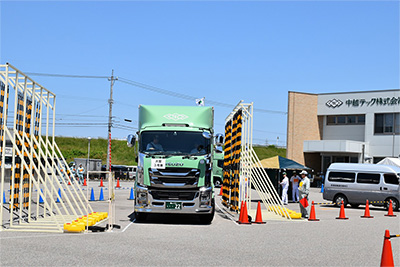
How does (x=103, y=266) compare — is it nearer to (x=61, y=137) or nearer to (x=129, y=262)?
(x=129, y=262)

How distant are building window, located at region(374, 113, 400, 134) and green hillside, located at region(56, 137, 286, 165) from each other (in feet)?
164

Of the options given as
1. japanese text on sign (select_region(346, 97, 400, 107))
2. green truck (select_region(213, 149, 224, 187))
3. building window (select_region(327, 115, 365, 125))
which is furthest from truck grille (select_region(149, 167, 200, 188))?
building window (select_region(327, 115, 365, 125))

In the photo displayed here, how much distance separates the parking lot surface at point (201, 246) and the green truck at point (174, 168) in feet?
1.99

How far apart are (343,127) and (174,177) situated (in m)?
43.2

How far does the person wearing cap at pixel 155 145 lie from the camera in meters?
16.5

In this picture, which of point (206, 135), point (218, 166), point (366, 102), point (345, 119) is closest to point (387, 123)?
point (366, 102)

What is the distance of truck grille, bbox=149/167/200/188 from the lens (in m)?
16.0

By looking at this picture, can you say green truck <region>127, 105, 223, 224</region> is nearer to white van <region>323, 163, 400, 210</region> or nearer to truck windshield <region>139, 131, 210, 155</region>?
truck windshield <region>139, 131, 210, 155</region>

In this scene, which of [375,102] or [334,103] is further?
[334,103]

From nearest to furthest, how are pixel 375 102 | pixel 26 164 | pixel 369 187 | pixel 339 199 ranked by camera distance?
1. pixel 26 164
2. pixel 369 187
3. pixel 339 199
4. pixel 375 102

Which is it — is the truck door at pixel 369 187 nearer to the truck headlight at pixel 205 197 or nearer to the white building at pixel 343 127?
the truck headlight at pixel 205 197

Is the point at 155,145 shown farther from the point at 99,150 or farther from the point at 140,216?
the point at 99,150

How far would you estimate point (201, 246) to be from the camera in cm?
1173

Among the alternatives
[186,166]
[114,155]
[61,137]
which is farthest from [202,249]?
[61,137]
